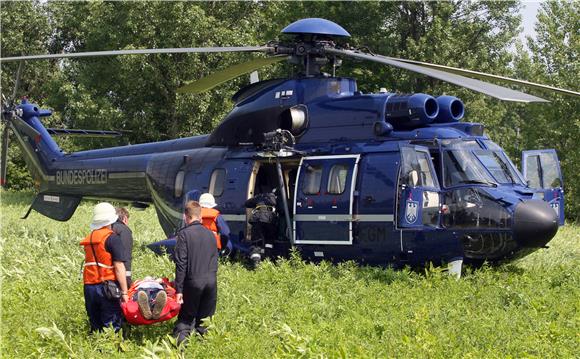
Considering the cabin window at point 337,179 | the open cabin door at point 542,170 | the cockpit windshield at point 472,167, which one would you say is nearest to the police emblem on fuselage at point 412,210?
the cockpit windshield at point 472,167

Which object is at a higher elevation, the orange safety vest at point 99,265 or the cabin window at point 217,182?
the cabin window at point 217,182

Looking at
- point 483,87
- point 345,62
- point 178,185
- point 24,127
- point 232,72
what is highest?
point 345,62

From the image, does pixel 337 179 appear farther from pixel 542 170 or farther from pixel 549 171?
pixel 549 171

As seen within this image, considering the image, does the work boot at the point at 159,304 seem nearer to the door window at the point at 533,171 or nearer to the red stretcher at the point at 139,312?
→ the red stretcher at the point at 139,312

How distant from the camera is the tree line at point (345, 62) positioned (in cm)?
3072

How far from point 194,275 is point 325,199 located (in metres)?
4.04

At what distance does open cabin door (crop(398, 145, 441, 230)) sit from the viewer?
9.86m

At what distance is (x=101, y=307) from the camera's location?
7.28m

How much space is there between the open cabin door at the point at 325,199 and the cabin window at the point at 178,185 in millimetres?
2796

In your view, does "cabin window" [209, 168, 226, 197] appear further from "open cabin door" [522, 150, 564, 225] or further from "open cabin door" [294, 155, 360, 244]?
"open cabin door" [522, 150, 564, 225]

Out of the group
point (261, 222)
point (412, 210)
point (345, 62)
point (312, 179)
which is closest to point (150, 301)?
point (412, 210)

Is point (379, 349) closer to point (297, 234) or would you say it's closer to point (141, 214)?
point (297, 234)

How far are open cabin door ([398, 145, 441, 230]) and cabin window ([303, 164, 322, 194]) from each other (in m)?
1.42

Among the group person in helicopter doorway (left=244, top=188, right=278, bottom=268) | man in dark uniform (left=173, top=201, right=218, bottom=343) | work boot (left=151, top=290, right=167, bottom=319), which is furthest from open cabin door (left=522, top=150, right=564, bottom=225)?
work boot (left=151, top=290, right=167, bottom=319)
